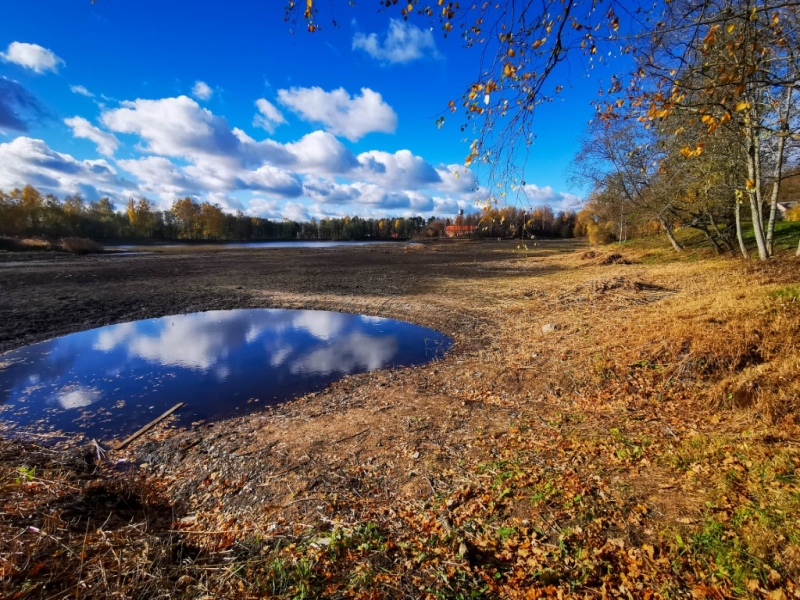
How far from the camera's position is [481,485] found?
173 inches

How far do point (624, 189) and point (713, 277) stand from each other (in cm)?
1348

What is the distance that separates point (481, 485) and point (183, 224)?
119 meters

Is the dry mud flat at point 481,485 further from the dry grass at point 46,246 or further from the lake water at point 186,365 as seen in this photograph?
the dry grass at point 46,246

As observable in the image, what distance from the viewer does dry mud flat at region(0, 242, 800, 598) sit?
3.08m

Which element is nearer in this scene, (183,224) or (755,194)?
→ (755,194)

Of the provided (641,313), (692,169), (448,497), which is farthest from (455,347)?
(692,169)

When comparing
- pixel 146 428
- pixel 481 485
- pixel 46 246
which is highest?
pixel 46 246

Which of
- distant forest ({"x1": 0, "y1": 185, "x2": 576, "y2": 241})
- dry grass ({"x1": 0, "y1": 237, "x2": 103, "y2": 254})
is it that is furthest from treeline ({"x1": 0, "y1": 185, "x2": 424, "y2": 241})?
dry grass ({"x1": 0, "y1": 237, "x2": 103, "y2": 254})

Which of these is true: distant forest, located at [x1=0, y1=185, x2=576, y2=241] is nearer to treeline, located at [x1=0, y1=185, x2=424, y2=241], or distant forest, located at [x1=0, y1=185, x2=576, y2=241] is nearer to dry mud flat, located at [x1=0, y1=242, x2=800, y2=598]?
treeline, located at [x1=0, y1=185, x2=424, y2=241]

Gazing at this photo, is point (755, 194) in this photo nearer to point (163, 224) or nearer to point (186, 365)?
point (186, 365)

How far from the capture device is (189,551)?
12.2ft

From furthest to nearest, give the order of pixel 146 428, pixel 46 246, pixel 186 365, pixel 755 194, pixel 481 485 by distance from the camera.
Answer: pixel 46 246 → pixel 755 194 → pixel 186 365 → pixel 146 428 → pixel 481 485

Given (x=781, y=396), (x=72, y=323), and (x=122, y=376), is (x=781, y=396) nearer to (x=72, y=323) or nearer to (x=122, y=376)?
(x=122, y=376)

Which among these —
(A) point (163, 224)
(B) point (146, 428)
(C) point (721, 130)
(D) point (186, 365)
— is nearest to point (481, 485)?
(B) point (146, 428)
